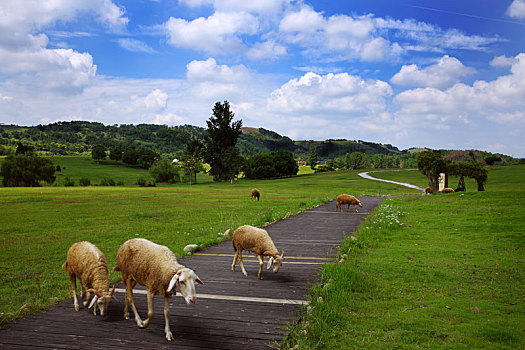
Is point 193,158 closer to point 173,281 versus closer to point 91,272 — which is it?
point 91,272

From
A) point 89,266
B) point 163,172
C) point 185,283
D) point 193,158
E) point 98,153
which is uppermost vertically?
point 98,153

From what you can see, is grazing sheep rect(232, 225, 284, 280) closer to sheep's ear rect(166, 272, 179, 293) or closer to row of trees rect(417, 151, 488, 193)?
sheep's ear rect(166, 272, 179, 293)

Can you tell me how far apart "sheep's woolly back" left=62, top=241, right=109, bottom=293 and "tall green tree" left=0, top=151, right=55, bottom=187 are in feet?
323

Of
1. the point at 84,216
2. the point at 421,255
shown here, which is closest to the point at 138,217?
the point at 84,216

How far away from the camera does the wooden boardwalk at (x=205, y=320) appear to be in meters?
6.21

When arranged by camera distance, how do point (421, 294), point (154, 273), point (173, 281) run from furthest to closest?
point (421, 294), point (154, 273), point (173, 281)

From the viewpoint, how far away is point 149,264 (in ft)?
22.5

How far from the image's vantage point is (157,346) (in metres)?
6.07

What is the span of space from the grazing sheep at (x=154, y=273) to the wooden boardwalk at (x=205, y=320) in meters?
0.41

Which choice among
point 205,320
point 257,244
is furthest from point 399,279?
point 205,320

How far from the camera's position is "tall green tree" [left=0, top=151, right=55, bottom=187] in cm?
8656

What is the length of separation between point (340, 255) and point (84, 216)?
27.8 meters

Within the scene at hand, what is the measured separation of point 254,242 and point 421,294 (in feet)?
15.6

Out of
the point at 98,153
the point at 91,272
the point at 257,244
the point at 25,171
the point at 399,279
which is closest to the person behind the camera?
the point at 91,272
